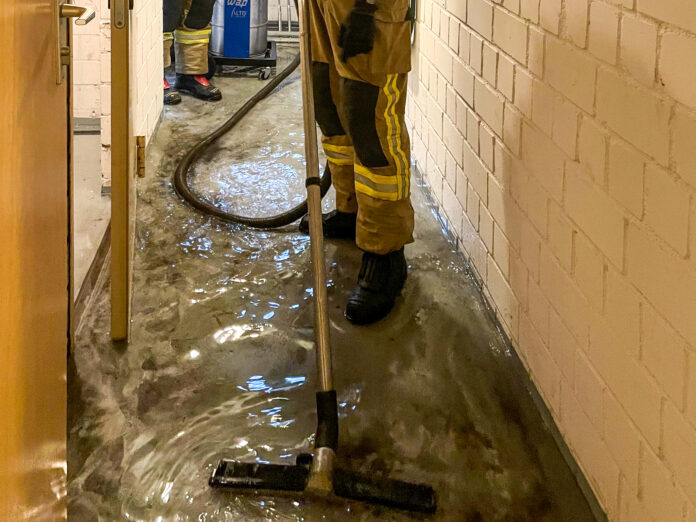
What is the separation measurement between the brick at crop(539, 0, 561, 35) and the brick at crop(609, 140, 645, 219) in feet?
1.19

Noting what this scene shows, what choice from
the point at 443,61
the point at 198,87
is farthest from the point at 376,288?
the point at 198,87

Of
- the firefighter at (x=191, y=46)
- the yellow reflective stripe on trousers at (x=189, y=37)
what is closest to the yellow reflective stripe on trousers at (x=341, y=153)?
the firefighter at (x=191, y=46)

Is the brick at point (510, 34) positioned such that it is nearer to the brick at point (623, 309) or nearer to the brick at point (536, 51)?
the brick at point (536, 51)

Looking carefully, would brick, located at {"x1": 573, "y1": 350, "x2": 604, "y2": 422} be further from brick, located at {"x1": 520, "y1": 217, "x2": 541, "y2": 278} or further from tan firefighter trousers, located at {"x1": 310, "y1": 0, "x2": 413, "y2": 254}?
tan firefighter trousers, located at {"x1": 310, "y1": 0, "x2": 413, "y2": 254}

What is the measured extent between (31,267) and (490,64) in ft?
4.46

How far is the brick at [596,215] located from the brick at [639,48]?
0.73 ft

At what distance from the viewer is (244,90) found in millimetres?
4438

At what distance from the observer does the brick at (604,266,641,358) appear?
3.75ft

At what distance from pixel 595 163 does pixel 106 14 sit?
1.82 meters

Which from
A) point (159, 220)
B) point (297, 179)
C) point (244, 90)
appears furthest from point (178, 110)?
point (159, 220)

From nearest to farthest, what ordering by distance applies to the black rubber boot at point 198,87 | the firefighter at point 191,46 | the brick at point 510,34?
the brick at point 510,34 < the black rubber boot at point 198,87 < the firefighter at point 191,46

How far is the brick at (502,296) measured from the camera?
178 centimetres

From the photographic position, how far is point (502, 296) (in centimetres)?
187

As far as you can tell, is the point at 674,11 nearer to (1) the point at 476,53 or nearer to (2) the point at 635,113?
(2) the point at 635,113
